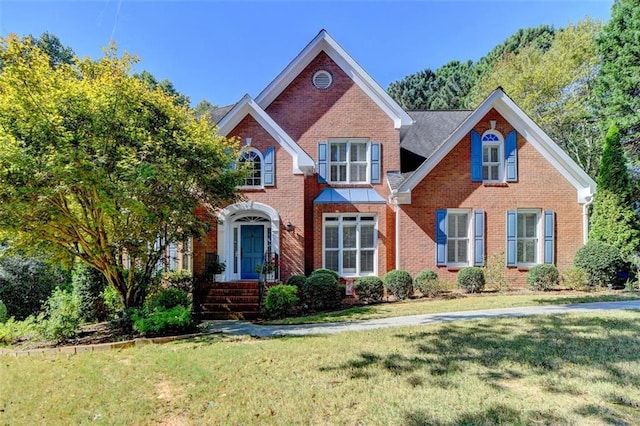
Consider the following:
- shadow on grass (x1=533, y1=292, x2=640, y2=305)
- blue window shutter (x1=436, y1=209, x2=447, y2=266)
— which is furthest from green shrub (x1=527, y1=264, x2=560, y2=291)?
blue window shutter (x1=436, y1=209, x2=447, y2=266)

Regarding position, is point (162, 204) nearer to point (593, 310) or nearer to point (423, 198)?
point (423, 198)

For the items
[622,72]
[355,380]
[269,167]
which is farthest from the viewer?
[622,72]

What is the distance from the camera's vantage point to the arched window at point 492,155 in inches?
538

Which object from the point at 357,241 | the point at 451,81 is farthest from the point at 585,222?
the point at 451,81

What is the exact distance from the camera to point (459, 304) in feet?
34.5

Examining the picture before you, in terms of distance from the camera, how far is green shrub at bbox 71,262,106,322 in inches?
407

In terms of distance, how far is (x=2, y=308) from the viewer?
9.79 m

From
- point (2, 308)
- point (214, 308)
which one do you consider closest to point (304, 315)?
point (214, 308)

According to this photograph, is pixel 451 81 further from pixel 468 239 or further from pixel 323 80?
pixel 468 239

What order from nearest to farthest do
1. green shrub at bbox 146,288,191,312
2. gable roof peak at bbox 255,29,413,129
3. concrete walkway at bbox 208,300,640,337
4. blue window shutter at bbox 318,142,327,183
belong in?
1. concrete walkway at bbox 208,300,640,337
2. green shrub at bbox 146,288,191,312
3. gable roof peak at bbox 255,29,413,129
4. blue window shutter at bbox 318,142,327,183

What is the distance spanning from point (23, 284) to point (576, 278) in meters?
19.2

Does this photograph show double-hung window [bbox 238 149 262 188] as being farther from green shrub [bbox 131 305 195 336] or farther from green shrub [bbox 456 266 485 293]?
green shrub [bbox 456 266 485 293]

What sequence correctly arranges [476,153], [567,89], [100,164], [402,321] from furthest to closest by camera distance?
[567,89] < [476,153] < [402,321] < [100,164]

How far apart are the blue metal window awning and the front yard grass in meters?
4.22
